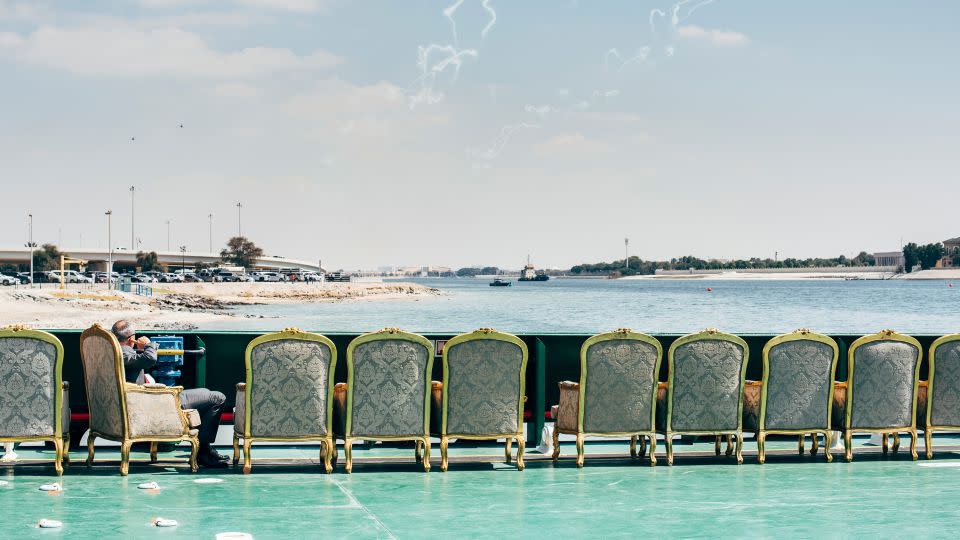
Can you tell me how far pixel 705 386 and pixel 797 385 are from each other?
0.79 m

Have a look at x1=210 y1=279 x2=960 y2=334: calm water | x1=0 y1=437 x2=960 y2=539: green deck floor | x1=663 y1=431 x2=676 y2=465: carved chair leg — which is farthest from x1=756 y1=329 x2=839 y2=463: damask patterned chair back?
x1=210 y1=279 x2=960 y2=334: calm water

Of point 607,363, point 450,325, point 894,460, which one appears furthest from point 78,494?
point 450,325

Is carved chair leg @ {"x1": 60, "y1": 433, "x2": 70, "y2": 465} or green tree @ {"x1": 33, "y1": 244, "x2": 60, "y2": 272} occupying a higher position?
green tree @ {"x1": 33, "y1": 244, "x2": 60, "y2": 272}

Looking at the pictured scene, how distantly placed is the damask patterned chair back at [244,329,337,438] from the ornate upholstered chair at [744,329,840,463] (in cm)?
356

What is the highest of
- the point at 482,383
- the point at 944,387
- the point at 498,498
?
the point at 482,383

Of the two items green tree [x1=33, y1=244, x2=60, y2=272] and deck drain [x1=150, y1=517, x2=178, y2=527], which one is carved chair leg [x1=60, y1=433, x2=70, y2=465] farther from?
green tree [x1=33, y1=244, x2=60, y2=272]

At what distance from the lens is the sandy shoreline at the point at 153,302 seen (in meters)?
65.1

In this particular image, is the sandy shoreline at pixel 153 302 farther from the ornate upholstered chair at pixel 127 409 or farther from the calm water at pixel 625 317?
the ornate upholstered chair at pixel 127 409

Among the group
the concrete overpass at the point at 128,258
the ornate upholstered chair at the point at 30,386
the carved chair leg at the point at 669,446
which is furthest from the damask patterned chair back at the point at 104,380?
the concrete overpass at the point at 128,258

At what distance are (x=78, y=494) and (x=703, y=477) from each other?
4.62 meters

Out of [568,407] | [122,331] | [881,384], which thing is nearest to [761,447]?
[881,384]

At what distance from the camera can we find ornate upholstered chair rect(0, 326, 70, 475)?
8141 mm

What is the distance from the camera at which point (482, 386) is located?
339 inches

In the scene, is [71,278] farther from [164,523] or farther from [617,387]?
[164,523]
